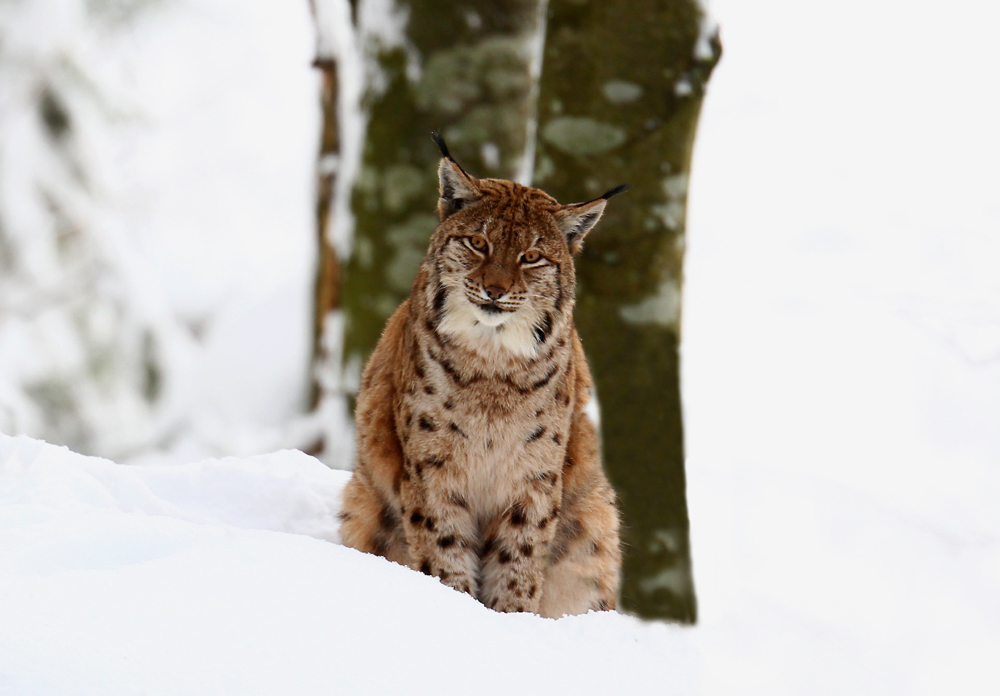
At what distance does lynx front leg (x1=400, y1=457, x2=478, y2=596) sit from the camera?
12.2ft

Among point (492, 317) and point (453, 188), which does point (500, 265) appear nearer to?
point (492, 317)

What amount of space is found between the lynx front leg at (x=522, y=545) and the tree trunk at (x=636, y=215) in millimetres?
1186

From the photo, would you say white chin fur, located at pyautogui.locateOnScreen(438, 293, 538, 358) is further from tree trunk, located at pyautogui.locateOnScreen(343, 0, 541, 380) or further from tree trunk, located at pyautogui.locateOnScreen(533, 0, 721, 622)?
tree trunk, located at pyautogui.locateOnScreen(343, 0, 541, 380)

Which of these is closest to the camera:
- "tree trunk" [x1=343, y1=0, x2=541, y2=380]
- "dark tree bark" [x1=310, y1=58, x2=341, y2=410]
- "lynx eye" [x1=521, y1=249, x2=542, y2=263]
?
"lynx eye" [x1=521, y1=249, x2=542, y2=263]

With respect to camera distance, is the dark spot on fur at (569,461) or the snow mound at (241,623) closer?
the snow mound at (241,623)

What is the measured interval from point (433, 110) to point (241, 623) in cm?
339

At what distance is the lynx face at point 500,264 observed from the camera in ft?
12.2

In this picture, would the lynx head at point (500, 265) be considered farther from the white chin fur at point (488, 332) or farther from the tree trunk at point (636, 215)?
the tree trunk at point (636, 215)

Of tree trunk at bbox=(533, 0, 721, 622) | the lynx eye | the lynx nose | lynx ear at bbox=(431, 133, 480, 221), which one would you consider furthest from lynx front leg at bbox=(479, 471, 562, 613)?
tree trunk at bbox=(533, 0, 721, 622)

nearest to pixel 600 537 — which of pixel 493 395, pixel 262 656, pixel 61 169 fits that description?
pixel 493 395

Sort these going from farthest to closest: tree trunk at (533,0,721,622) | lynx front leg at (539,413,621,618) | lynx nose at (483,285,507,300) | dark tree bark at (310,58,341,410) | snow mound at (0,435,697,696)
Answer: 1. dark tree bark at (310,58,341,410)
2. tree trunk at (533,0,721,622)
3. lynx front leg at (539,413,621,618)
4. lynx nose at (483,285,507,300)
5. snow mound at (0,435,697,696)

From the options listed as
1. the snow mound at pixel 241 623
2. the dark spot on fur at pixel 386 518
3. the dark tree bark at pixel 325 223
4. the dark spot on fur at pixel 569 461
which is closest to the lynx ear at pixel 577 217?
the dark spot on fur at pixel 569 461

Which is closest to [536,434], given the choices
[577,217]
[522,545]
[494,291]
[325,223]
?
[522,545]

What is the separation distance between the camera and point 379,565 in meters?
3.10
